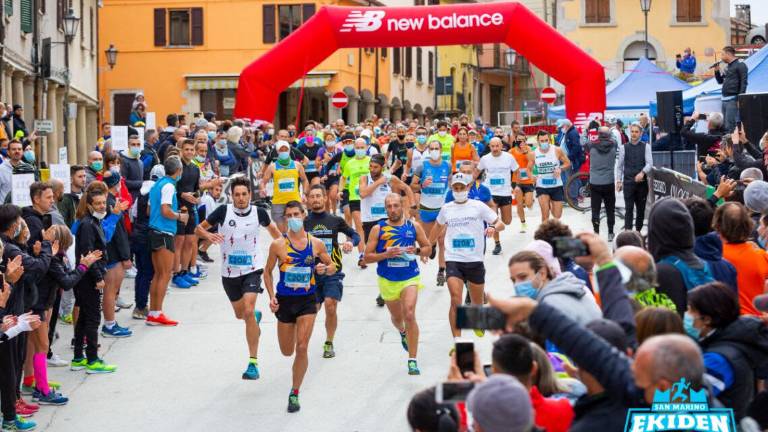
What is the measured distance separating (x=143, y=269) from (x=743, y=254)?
336 inches

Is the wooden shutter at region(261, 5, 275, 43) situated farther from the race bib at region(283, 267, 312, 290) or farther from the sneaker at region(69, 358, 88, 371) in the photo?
the race bib at region(283, 267, 312, 290)

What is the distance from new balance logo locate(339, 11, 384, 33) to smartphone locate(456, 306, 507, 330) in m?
17.8

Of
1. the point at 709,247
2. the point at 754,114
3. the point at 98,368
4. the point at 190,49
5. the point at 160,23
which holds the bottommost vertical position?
the point at 98,368

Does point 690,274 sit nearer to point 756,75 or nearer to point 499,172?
point 499,172

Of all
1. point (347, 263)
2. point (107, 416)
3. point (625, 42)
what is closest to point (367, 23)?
point (347, 263)

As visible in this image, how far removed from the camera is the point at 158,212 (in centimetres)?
1442

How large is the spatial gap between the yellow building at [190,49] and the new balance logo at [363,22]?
78.8ft

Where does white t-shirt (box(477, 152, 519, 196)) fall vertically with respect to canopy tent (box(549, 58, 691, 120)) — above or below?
below

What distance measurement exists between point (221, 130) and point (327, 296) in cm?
888

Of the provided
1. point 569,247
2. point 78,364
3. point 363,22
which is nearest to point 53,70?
point 363,22

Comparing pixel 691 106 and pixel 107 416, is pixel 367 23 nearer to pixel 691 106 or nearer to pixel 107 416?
pixel 691 106

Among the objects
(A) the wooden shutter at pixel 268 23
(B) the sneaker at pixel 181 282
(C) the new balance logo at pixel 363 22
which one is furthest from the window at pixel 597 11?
(B) the sneaker at pixel 181 282

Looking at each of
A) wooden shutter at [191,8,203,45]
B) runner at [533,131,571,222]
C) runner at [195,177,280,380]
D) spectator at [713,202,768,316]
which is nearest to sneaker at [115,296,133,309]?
runner at [195,177,280,380]

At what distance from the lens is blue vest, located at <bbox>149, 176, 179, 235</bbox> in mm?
14391
